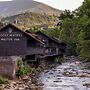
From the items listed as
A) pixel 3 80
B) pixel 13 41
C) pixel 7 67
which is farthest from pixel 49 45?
pixel 3 80

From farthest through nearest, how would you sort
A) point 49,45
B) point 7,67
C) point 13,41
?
1. point 49,45
2. point 13,41
3. point 7,67

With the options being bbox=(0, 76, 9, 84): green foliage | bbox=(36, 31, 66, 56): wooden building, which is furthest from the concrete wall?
bbox=(36, 31, 66, 56): wooden building

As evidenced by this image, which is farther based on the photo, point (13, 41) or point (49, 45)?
point (49, 45)

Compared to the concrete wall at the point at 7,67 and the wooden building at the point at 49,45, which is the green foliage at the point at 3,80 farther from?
the wooden building at the point at 49,45

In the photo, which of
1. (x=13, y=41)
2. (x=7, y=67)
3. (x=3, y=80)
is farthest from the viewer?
(x=13, y=41)

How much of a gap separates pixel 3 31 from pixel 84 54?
84.2 ft

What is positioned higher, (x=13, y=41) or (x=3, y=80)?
(x=13, y=41)

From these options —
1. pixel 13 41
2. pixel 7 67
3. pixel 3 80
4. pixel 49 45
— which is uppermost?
pixel 13 41

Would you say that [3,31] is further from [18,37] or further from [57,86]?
[57,86]

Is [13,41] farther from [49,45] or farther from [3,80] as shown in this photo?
[49,45]

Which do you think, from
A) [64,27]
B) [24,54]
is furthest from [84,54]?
[64,27]

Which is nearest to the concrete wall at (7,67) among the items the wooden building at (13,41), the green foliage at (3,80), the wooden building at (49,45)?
the green foliage at (3,80)

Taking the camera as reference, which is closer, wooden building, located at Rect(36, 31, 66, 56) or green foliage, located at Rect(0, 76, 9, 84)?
green foliage, located at Rect(0, 76, 9, 84)

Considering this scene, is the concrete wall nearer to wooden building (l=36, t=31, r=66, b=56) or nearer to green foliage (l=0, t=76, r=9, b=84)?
green foliage (l=0, t=76, r=9, b=84)
